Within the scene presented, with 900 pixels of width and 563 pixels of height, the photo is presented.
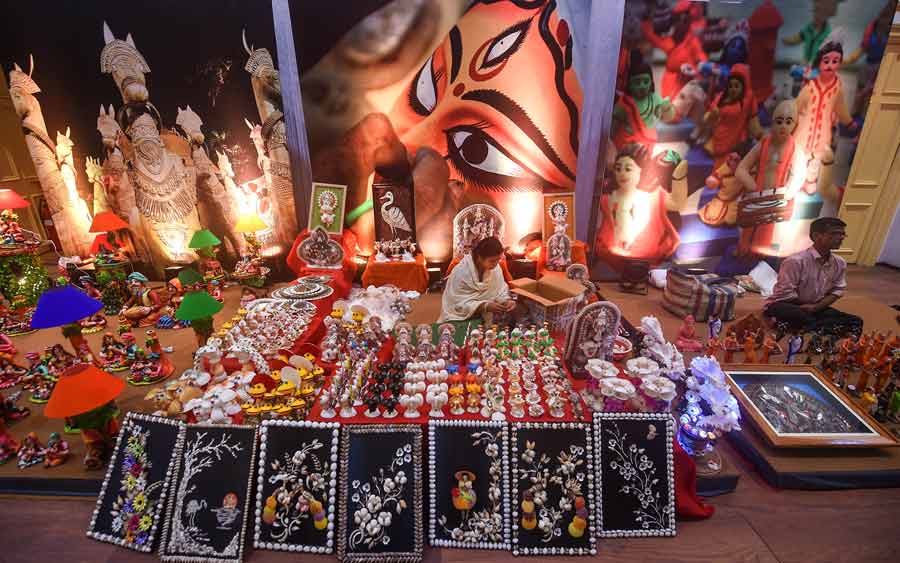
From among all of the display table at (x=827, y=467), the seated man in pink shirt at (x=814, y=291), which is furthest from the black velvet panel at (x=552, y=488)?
the seated man in pink shirt at (x=814, y=291)

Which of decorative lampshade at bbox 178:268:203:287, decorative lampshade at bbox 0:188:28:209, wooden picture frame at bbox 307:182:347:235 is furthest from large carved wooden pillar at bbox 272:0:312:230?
decorative lampshade at bbox 0:188:28:209

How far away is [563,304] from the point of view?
4.54m

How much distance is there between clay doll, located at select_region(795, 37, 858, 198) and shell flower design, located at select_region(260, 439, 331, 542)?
331 inches

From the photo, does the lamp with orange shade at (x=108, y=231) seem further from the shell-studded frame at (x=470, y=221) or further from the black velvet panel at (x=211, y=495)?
the shell-studded frame at (x=470, y=221)

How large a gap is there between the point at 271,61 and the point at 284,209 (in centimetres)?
218

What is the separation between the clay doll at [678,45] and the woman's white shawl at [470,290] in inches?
169

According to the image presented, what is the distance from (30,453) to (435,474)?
10.4 feet

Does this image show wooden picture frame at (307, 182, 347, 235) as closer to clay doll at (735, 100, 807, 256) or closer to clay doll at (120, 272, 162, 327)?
clay doll at (120, 272, 162, 327)

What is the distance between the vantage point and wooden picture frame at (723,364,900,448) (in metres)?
3.24

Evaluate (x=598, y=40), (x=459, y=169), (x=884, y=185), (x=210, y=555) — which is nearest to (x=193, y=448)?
(x=210, y=555)

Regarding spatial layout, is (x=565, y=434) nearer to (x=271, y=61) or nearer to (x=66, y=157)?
(x=271, y=61)

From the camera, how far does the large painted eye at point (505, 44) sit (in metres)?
6.16

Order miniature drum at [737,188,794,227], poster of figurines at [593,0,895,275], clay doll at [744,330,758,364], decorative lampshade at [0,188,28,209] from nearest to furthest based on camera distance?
1. clay doll at [744,330,758,364]
2. decorative lampshade at [0,188,28,209]
3. poster of figurines at [593,0,895,275]
4. miniature drum at [737,188,794,227]

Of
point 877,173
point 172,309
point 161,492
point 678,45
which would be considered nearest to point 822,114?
point 877,173
